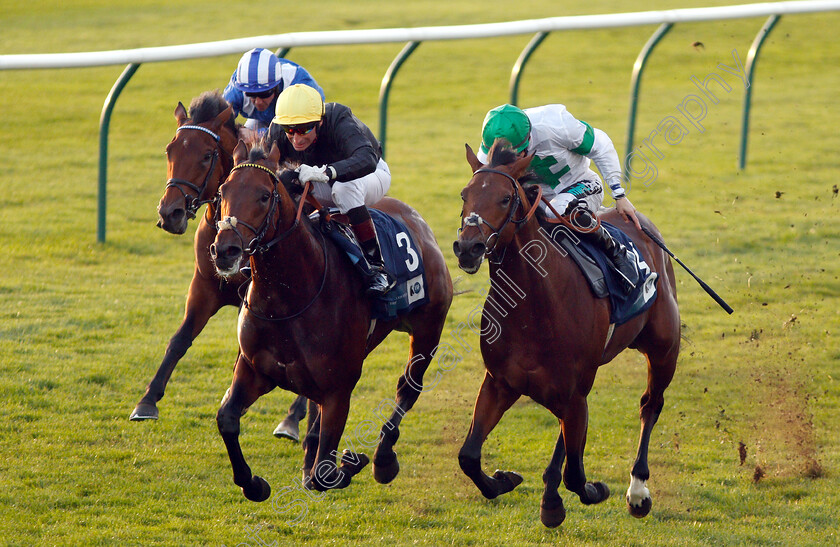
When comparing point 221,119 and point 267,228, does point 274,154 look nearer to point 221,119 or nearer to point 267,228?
point 267,228

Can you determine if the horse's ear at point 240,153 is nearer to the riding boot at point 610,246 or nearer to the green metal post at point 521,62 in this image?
the riding boot at point 610,246

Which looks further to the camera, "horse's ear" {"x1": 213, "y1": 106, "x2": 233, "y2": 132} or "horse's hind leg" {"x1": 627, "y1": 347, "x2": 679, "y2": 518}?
"horse's hind leg" {"x1": 627, "y1": 347, "x2": 679, "y2": 518}

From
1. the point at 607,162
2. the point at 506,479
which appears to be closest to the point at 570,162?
the point at 607,162

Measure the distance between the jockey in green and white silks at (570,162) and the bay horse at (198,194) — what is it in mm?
1367

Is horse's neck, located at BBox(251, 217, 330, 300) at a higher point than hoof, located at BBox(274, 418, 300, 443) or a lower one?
higher

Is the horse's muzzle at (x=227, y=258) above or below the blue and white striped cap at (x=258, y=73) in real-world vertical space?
below

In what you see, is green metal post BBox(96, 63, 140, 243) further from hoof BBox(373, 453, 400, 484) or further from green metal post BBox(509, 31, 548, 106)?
hoof BBox(373, 453, 400, 484)

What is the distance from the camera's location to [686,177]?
1249 centimetres

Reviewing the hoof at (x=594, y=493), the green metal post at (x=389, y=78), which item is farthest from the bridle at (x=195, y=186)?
the green metal post at (x=389, y=78)

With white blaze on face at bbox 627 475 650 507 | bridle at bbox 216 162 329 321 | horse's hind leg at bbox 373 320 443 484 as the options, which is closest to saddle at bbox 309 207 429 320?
bridle at bbox 216 162 329 321

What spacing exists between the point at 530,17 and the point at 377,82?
5266mm

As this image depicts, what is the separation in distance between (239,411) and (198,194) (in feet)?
3.86

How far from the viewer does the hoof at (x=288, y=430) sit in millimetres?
6352

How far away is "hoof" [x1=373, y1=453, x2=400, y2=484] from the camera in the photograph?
18.5 ft
